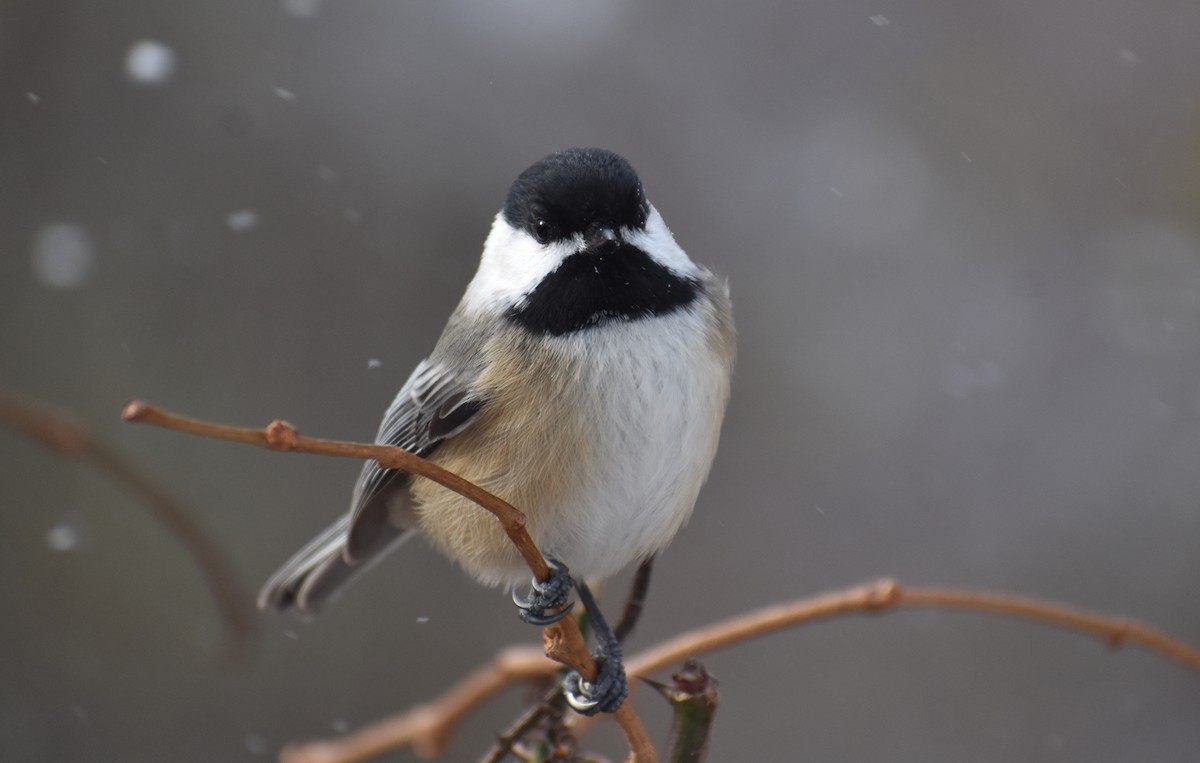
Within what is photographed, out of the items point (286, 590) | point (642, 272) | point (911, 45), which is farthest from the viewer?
point (911, 45)

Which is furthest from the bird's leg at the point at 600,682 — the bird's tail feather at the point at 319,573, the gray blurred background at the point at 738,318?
the gray blurred background at the point at 738,318

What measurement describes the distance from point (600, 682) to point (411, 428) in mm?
585

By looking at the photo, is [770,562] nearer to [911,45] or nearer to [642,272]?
[911,45]

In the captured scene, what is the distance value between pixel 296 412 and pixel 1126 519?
8.26 ft

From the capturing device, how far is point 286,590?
2.05 metres

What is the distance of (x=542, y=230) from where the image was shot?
1.64 meters

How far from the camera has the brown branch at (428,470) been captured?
735 mm

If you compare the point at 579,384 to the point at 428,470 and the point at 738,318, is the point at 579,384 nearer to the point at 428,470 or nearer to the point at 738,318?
the point at 428,470

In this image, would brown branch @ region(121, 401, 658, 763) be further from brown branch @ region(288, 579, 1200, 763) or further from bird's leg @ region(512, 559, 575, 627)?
bird's leg @ region(512, 559, 575, 627)

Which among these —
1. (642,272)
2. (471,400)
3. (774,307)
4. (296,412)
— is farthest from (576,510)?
(774,307)

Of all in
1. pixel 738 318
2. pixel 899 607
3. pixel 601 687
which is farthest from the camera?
pixel 738 318

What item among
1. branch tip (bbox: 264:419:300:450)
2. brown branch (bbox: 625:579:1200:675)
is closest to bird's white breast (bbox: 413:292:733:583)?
brown branch (bbox: 625:579:1200:675)

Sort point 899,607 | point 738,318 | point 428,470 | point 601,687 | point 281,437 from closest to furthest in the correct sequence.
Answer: point 281,437
point 428,470
point 899,607
point 601,687
point 738,318

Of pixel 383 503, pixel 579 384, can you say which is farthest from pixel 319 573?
pixel 579 384
